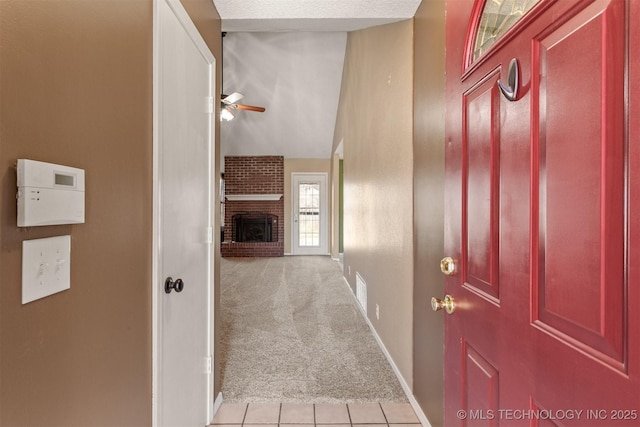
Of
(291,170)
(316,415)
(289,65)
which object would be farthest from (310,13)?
(291,170)

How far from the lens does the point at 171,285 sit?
1.26m

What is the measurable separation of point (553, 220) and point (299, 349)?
2394 mm

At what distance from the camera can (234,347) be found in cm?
268

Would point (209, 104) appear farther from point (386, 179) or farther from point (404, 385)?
point (404, 385)

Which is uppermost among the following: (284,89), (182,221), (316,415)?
(284,89)

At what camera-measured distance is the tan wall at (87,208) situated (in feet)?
1.98

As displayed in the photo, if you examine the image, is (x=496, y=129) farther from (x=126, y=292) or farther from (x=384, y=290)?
(x=384, y=290)

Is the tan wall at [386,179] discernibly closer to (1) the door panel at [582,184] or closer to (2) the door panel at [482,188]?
(2) the door panel at [482,188]

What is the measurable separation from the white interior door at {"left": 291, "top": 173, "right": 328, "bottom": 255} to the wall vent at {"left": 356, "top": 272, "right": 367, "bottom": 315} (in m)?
4.03

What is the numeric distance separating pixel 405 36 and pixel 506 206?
1.71 m

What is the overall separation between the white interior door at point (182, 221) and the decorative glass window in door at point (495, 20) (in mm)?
1069

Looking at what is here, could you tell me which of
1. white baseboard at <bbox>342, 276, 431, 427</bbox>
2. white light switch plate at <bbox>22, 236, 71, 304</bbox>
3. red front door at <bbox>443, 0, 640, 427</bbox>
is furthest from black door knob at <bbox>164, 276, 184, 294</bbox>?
white baseboard at <bbox>342, 276, 431, 427</bbox>

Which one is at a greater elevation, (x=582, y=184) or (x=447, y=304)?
(x=582, y=184)

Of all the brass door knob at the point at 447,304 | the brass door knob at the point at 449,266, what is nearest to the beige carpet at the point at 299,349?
the brass door knob at the point at 447,304
